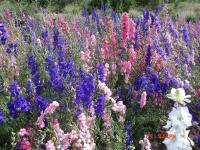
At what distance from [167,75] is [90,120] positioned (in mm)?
1194

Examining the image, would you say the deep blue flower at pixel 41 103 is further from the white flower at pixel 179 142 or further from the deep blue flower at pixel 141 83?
the white flower at pixel 179 142

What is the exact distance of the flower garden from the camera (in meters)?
3.34

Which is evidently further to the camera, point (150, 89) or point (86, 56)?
point (86, 56)

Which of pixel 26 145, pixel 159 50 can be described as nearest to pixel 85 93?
pixel 26 145

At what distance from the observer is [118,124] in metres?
3.91

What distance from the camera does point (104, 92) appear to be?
3748 mm

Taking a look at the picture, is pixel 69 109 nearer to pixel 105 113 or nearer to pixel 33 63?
pixel 105 113

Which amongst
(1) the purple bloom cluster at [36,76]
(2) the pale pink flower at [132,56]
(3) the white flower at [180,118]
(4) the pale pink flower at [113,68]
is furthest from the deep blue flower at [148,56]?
(3) the white flower at [180,118]

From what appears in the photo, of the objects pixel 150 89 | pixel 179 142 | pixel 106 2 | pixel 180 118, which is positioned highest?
pixel 180 118

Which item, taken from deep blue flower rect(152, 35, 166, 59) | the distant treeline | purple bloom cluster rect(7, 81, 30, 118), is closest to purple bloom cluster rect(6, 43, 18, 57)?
purple bloom cluster rect(7, 81, 30, 118)

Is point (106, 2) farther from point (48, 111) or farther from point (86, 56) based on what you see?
point (48, 111)

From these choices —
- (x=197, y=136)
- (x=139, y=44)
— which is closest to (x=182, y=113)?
(x=197, y=136)

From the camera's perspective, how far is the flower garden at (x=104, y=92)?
3.34 meters

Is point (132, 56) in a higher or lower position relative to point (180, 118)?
lower
